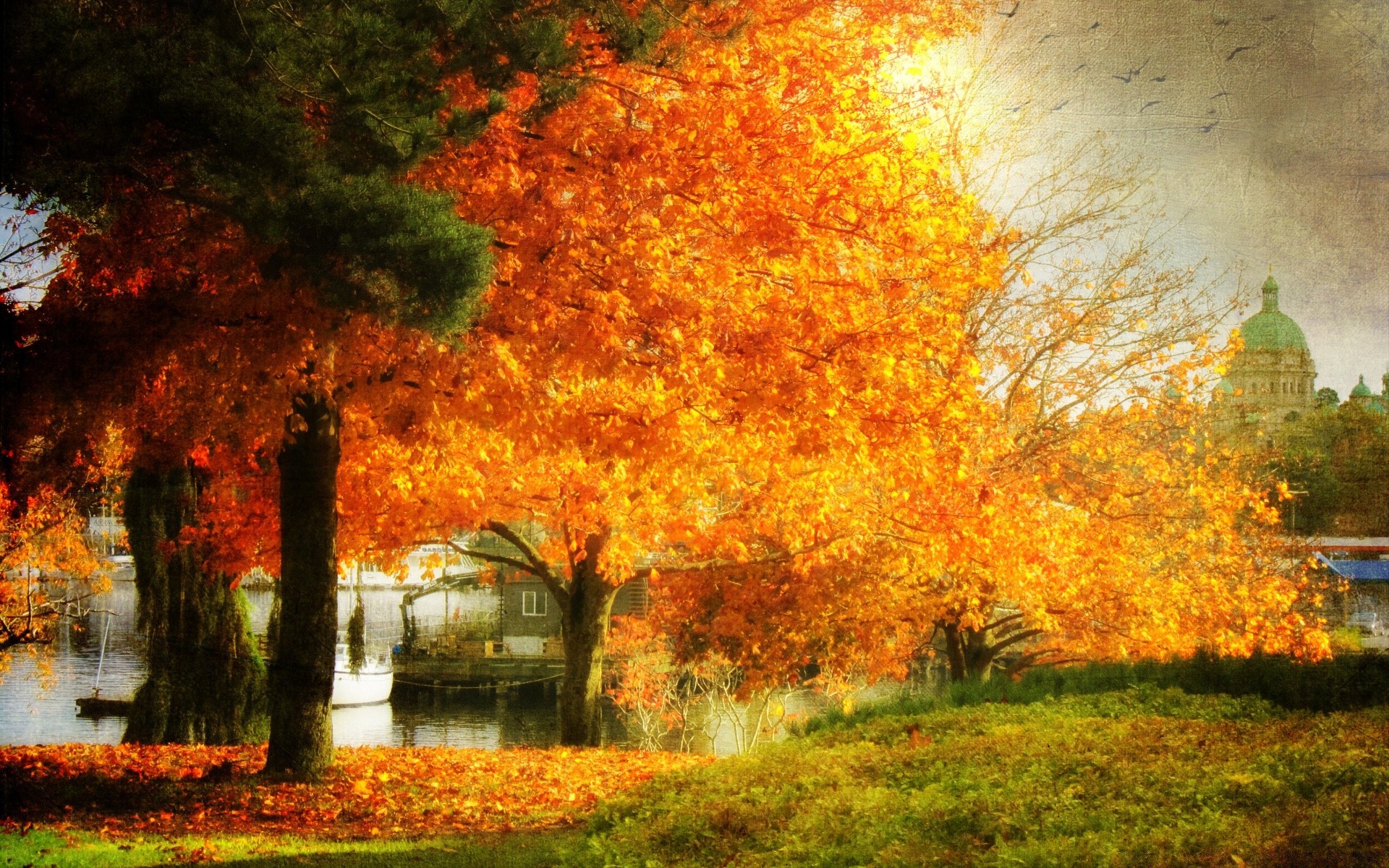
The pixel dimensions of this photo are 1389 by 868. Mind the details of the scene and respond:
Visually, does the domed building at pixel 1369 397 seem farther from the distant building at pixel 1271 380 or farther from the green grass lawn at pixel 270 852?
the green grass lawn at pixel 270 852

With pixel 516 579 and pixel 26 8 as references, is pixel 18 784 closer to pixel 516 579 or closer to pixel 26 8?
pixel 26 8

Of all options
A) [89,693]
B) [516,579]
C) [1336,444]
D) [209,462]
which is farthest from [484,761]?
[516,579]

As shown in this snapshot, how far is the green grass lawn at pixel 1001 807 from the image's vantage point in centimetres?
395

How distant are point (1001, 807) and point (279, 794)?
5224mm

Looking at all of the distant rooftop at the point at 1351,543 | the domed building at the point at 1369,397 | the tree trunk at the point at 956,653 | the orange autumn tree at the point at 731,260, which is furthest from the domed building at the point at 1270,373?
the tree trunk at the point at 956,653

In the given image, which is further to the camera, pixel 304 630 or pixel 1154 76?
pixel 1154 76

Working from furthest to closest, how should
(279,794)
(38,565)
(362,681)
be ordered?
(362,681), (38,565), (279,794)

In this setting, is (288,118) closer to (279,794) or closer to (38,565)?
(279,794)

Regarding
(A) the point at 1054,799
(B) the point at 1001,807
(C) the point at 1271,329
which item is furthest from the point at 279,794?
(C) the point at 1271,329

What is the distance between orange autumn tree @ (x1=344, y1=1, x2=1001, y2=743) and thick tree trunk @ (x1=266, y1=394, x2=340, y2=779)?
126 cm

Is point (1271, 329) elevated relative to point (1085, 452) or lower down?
elevated

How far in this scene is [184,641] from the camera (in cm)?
1301

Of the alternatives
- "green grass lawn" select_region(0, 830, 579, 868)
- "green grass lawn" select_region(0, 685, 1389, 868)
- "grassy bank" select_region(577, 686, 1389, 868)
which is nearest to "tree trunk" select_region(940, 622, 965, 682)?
"green grass lawn" select_region(0, 685, 1389, 868)

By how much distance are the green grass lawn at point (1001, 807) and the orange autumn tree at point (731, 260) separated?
2592 mm
